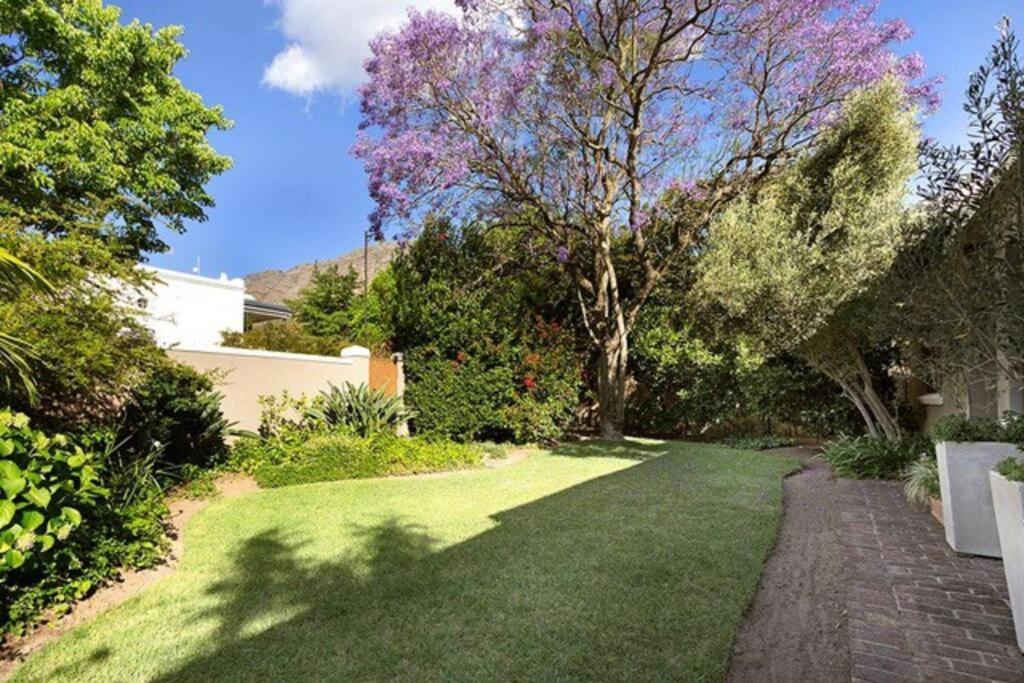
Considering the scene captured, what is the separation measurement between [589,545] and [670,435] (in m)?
9.39

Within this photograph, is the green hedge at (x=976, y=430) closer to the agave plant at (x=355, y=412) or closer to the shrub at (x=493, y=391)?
the shrub at (x=493, y=391)

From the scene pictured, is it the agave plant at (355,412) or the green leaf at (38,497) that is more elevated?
the agave plant at (355,412)

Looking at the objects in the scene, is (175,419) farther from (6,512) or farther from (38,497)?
(6,512)

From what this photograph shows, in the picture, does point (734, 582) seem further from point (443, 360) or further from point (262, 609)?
A: point (443, 360)

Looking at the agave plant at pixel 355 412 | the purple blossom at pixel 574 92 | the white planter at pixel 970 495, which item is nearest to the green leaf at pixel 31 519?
the agave plant at pixel 355 412

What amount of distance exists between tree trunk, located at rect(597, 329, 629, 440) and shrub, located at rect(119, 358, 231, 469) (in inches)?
300

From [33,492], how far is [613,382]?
398 inches

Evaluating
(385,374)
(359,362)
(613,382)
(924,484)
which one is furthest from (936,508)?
(359,362)

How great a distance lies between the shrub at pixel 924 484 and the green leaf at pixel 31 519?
7.23 m

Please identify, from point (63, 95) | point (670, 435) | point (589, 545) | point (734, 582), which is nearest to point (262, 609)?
point (589, 545)

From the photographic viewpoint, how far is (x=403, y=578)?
408 cm

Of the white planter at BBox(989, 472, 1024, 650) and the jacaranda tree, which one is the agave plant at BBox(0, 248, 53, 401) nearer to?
the white planter at BBox(989, 472, 1024, 650)

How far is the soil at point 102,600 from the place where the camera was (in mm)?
3252

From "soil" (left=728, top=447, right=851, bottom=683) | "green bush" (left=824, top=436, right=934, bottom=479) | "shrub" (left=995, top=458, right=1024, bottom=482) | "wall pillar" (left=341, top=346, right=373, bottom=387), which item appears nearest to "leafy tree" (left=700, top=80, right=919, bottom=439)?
"green bush" (left=824, top=436, right=934, bottom=479)
